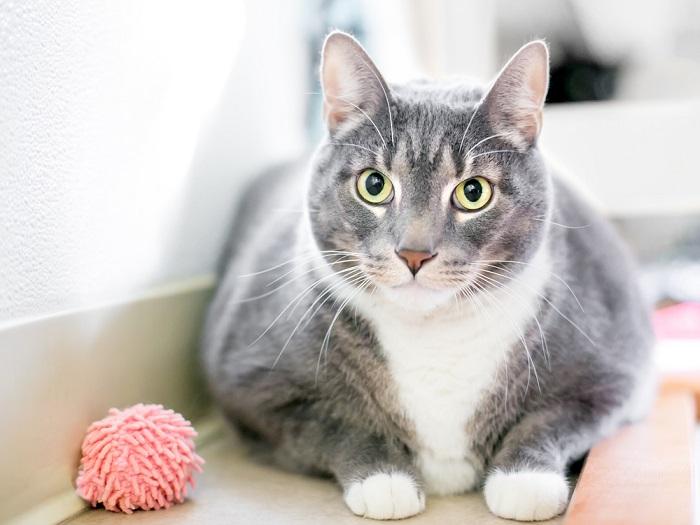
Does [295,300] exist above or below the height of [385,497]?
above

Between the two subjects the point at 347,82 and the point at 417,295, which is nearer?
the point at 417,295

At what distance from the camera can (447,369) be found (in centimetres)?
129

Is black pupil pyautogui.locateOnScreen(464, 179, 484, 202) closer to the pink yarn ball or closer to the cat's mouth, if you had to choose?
the cat's mouth

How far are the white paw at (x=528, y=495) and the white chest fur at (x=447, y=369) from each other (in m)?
0.11

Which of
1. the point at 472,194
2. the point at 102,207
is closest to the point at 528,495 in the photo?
the point at 472,194

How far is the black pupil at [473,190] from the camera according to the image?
1225mm

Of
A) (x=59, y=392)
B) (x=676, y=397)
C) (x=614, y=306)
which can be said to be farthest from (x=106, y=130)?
(x=676, y=397)

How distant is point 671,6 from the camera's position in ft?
7.91

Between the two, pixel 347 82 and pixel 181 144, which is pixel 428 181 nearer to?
pixel 347 82

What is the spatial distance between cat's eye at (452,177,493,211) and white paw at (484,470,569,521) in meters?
0.39

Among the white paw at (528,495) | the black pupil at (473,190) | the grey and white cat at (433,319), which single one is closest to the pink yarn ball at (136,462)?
the grey and white cat at (433,319)

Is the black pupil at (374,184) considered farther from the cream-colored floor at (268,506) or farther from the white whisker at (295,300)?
the cream-colored floor at (268,506)

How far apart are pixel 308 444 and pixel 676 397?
2.70 ft

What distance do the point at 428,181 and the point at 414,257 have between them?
0.41 ft
